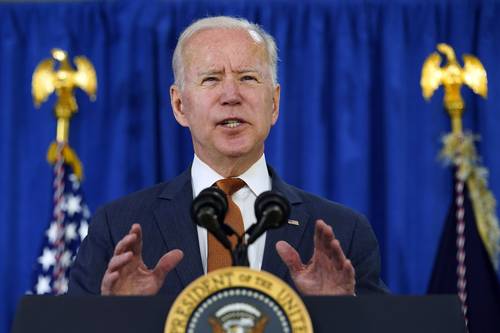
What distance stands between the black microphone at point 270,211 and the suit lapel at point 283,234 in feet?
2.06

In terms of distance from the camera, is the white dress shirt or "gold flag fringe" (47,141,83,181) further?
"gold flag fringe" (47,141,83,181)

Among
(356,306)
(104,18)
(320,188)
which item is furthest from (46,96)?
(356,306)

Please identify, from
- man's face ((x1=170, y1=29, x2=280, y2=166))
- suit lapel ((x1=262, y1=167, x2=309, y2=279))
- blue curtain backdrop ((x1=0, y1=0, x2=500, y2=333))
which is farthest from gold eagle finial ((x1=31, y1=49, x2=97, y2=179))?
suit lapel ((x1=262, y1=167, x2=309, y2=279))

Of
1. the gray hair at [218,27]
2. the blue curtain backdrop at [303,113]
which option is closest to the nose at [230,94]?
the gray hair at [218,27]

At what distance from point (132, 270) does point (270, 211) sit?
36cm

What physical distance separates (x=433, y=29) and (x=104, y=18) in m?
1.72

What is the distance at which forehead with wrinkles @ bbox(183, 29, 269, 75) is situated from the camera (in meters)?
2.38

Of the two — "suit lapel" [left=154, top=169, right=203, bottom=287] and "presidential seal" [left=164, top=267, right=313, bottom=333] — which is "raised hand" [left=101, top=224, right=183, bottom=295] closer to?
"presidential seal" [left=164, top=267, right=313, bottom=333]

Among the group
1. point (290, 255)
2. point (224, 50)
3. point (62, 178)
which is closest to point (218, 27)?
point (224, 50)

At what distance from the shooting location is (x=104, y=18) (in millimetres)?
4750

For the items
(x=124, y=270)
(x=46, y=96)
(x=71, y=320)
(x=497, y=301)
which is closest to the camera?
(x=71, y=320)

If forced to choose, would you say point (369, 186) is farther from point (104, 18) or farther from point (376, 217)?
point (104, 18)

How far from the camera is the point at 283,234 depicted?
2205 mm

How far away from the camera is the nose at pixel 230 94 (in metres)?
2.31
